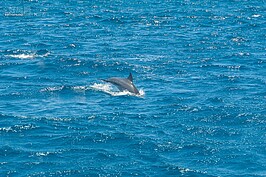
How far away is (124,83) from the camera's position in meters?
72.8

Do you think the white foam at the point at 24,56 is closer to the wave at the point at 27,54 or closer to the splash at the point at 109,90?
the wave at the point at 27,54

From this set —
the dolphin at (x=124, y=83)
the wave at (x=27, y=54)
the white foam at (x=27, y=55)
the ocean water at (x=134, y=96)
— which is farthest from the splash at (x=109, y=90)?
the wave at (x=27, y=54)

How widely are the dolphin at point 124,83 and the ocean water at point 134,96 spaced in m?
0.99

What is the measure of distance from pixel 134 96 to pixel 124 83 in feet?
7.98

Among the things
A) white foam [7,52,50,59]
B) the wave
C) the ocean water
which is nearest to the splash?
the ocean water

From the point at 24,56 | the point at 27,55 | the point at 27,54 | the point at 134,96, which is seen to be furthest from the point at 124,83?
the point at 27,54

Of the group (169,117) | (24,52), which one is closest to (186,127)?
(169,117)

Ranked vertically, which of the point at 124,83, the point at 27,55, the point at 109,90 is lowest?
the point at 109,90

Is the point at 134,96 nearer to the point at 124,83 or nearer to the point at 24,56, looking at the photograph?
the point at 124,83

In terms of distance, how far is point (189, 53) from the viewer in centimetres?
9031

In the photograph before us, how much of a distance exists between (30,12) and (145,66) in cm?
4506

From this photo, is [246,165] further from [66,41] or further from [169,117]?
[66,41]

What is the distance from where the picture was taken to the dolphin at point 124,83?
71875mm

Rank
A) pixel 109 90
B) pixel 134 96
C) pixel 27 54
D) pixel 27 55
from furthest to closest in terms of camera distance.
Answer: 1. pixel 27 54
2. pixel 27 55
3. pixel 109 90
4. pixel 134 96
